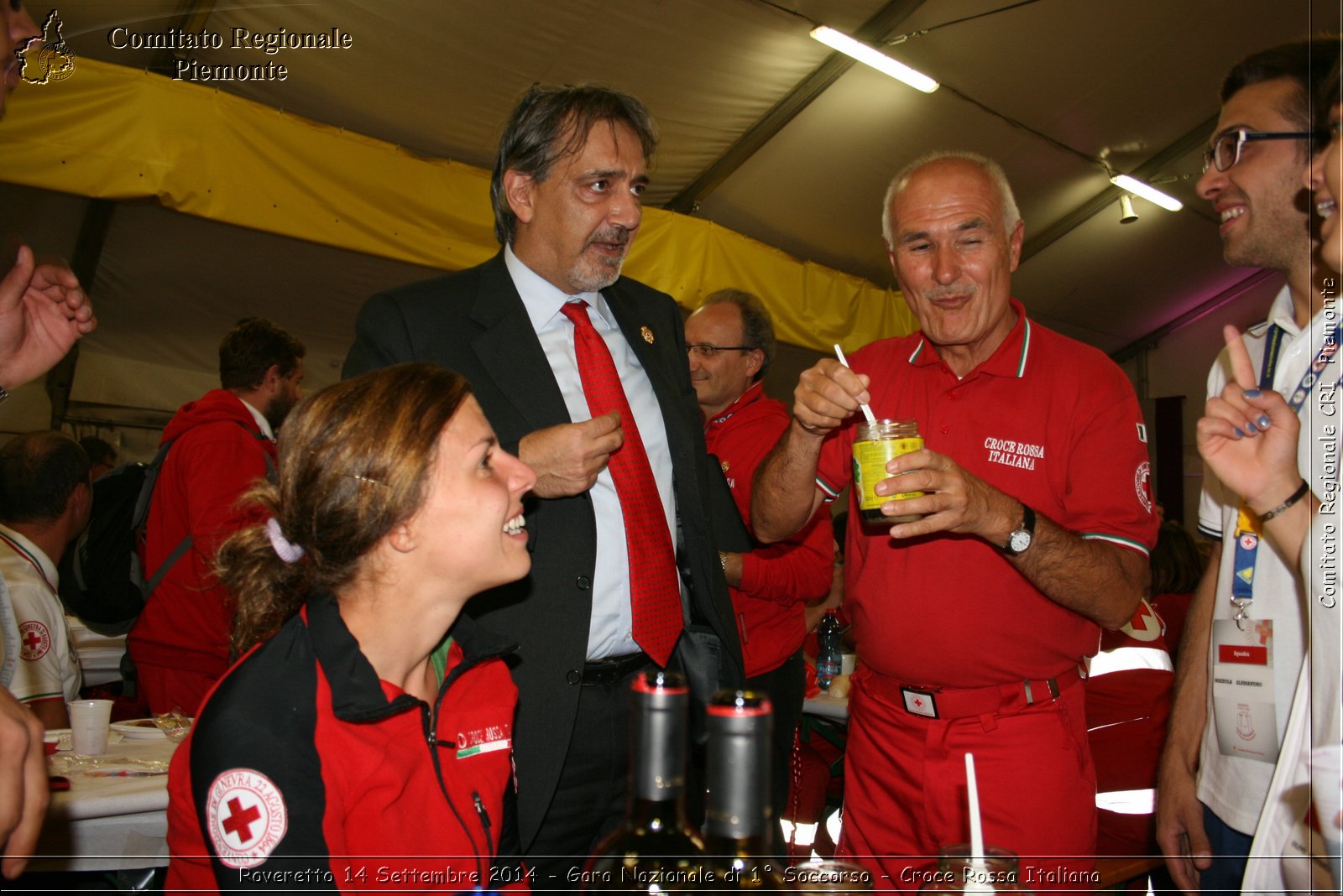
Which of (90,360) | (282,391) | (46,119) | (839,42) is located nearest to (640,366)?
(282,391)

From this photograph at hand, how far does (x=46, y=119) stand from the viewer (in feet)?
13.0

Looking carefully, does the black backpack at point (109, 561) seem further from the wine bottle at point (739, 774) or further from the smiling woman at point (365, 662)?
the wine bottle at point (739, 774)

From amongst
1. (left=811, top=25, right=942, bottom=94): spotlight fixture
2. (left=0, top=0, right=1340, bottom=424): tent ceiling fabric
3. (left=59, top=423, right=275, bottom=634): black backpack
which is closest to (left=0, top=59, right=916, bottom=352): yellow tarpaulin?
(left=0, top=0, right=1340, bottom=424): tent ceiling fabric

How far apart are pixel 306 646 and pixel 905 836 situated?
1.36 meters

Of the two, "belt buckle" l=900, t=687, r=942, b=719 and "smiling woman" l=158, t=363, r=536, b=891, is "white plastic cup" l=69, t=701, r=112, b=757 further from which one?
"belt buckle" l=900, t=687, r=942, b=719

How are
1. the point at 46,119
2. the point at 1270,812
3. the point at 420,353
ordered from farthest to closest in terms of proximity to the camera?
the point at 46,119 → the point at 420,353 → the point at 1270,812

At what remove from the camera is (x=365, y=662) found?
1.42 meters

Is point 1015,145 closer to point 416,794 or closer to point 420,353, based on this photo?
point 420,353

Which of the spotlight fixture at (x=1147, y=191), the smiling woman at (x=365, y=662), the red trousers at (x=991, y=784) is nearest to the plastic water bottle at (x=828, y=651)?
the red trousers at (x=991, y=784)

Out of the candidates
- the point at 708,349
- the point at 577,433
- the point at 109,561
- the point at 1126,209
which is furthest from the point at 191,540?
the point at 1126,209

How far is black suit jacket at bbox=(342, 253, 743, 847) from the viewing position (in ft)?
5.99

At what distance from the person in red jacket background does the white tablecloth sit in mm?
1539

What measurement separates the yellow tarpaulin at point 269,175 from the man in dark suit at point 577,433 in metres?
2.86

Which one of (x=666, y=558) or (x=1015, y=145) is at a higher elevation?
(x=1015, y=145)
